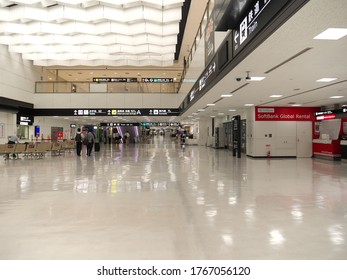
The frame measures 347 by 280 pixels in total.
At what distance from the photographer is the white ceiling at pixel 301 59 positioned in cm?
426

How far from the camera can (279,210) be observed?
18.3ft

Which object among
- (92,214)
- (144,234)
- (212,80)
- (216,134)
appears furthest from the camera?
(216,134)

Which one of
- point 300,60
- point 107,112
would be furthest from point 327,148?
point 107,112

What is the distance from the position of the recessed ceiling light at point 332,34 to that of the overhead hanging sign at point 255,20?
41.6 inches

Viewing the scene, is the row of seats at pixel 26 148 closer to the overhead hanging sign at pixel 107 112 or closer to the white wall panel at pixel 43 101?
the overhead hanging sign at pixel 107 112

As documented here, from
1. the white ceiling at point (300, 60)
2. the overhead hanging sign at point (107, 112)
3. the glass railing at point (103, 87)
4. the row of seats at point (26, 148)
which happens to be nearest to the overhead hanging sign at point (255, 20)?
the white ceiling at point (300, 60)

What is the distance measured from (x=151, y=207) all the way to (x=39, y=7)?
1258 cm

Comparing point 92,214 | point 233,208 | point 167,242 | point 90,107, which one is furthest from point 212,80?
point 90,107

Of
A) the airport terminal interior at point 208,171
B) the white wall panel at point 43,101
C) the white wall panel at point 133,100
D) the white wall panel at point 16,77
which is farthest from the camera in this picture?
the white wall panel at point 133,100

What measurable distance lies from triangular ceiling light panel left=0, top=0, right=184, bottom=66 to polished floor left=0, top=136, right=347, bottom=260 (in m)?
8.82

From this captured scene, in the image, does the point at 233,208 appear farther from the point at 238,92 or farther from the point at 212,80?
the point at 238,92

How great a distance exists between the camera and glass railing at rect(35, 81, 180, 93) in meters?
25.3

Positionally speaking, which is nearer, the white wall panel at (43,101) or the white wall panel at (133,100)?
the white wall panel at (43,101)

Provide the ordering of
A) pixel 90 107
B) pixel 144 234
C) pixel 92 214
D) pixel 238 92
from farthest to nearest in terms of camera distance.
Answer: pixel 90 107 < pixel 238 92 < pixel 92 214 < pixel 144 234
